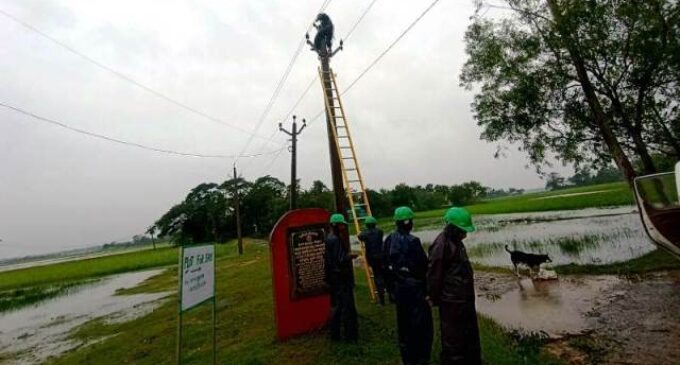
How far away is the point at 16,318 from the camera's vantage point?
640 inches

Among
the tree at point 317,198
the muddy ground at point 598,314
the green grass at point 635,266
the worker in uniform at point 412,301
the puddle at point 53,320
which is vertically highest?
the tree at point 317,198

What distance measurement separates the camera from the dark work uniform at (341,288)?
18.4ft

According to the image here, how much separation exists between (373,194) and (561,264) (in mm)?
65434

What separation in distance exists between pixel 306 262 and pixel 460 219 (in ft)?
12.0

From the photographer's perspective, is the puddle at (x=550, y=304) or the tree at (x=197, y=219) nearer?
the puddle at (x=550, y=304)

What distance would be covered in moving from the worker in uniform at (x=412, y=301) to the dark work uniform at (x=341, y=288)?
4.30 feet

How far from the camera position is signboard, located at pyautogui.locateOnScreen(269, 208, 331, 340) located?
247 inches

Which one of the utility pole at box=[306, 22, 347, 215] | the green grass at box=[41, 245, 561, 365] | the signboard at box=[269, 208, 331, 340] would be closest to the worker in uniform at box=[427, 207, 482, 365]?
the green grass at box=[41, 245, 561, 365]

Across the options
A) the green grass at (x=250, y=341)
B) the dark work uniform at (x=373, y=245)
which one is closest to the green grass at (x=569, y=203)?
the dark work uniform at (x=373, y=245)

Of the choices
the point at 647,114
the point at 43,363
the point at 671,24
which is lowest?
the point at 43,363

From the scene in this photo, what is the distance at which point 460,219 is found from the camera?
143 inches

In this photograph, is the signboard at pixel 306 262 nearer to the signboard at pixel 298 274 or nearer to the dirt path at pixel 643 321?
the signboard at pixel 298 274

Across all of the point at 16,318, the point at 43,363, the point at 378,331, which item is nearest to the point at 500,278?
the point at 378,331

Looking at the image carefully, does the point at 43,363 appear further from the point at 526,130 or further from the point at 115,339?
the point at 526,130
